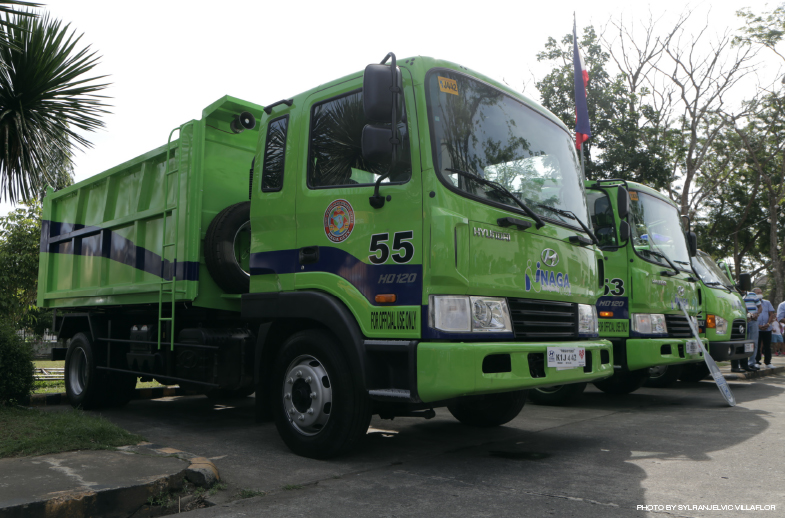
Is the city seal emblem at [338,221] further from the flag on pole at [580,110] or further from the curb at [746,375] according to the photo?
the curb at [746,375]

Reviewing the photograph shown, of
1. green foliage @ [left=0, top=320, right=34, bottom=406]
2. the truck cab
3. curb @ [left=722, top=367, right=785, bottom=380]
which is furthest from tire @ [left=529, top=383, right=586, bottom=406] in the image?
green foliage @ [left=0, top=320, right=34, bottom=406]

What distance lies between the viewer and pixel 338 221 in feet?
14.9

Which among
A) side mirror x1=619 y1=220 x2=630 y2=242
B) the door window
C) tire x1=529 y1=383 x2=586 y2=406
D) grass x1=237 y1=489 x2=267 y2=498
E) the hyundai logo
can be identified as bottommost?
grass x1=237 y1=489 x2=267 y2=498

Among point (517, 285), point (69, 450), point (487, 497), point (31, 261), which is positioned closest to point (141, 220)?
point (69, 450)

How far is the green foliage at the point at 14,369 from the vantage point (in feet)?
20.6

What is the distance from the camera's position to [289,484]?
396 cm

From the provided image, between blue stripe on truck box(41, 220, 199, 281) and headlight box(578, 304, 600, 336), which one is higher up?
blue stripe on truck box(41, 220, 199, 281)

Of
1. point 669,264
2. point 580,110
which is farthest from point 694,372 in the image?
point 580,110

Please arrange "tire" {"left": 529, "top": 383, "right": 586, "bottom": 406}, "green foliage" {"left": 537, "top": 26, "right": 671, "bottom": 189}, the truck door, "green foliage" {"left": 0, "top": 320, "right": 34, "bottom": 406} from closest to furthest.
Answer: the truck door, "green foliage" {"left": 0, "top": 320, "right": 34, "bottom": 406}, "tire" {"left": 529, "top": 383, "right": 586, "bottom": 406}, "green foliage" {"left": 537, "top": 26, "right": 671, "bottom": 189}

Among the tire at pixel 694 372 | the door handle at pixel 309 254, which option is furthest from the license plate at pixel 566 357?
the tire at pixel 694 372

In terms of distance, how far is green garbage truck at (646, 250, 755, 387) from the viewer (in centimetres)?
900

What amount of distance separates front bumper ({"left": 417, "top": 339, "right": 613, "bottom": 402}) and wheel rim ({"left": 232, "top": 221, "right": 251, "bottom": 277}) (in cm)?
262

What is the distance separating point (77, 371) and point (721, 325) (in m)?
8.74

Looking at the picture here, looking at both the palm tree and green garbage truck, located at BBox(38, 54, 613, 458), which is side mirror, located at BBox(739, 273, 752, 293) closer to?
green garbage truck, located at BBox(38, 54, 613, 458)
